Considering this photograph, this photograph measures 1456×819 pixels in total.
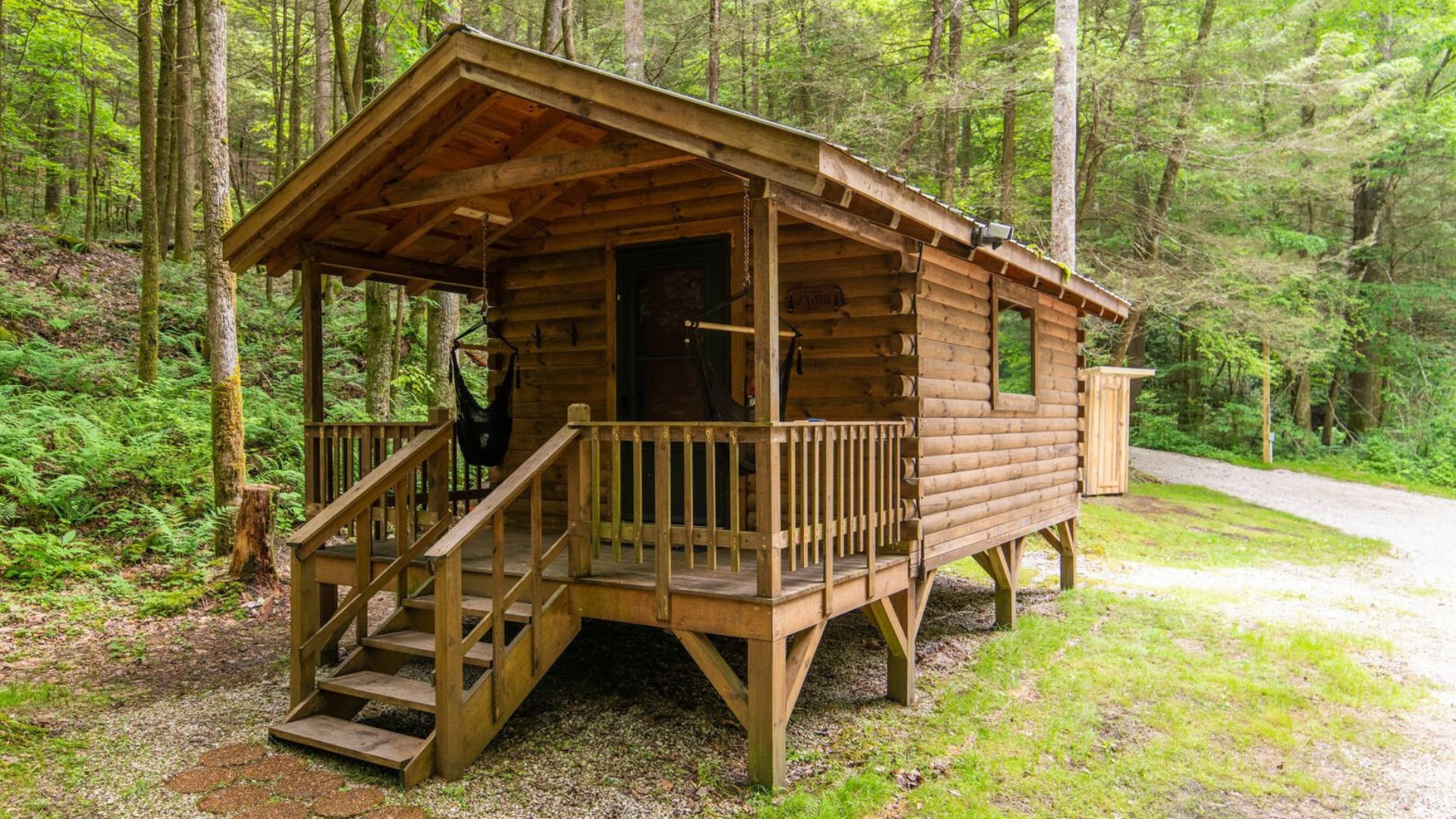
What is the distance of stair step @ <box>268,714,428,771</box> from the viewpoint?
4.17 metres

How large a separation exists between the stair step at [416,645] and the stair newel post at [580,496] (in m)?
0.63

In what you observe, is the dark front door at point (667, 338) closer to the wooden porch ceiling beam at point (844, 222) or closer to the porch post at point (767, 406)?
the wooden porch ceiling beam at point (844, 222)

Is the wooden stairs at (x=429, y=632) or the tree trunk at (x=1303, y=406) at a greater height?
the tree trunk at (x=1303, y=406)

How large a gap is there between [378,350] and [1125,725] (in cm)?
812

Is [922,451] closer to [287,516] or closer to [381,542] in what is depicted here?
[381,542]

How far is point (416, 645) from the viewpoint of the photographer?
4715 millimetres

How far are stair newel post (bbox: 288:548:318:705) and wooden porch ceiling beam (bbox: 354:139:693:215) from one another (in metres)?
2.34

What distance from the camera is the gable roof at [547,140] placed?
4172mm

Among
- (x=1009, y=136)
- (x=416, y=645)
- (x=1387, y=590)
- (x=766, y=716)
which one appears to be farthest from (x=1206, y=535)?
(x=416, y=645)

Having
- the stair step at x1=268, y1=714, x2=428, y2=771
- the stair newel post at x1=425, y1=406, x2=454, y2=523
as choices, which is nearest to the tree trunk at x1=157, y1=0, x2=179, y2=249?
A: the stair newel post at x1=425, y1=406, x2=454, y2=523

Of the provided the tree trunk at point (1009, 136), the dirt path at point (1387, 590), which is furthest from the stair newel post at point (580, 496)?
the tree trunk at point (1009, 136)

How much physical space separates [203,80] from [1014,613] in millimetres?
8937

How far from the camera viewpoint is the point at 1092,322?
16172 mm

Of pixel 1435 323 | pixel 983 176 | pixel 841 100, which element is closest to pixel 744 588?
pixel 841 100
